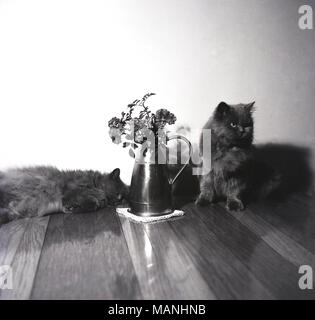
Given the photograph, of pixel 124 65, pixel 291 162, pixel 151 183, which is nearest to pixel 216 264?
pixel 151 183

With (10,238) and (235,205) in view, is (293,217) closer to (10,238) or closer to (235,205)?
(235,205)

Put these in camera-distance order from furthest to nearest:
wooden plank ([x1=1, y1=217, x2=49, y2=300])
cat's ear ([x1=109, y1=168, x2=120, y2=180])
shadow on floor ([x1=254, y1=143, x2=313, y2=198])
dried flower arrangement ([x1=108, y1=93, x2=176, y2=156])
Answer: shadow on floor ([x1=254, y1=143, x2=313, y2=198]), cat's ear ([x1=109, y1=168, x2=120, y2=180]), dried flower arrangement ([x1=108, y1=93, x2=176, y2=156]), wooden plank ([x1=1, y1=217, x2=49, y2=300])

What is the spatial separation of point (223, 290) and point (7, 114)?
1.39 metres

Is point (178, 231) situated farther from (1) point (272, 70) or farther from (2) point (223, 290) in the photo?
(1) point (272, 70)

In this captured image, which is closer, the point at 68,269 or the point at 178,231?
the point at 68,269

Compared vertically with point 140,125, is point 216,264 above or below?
below

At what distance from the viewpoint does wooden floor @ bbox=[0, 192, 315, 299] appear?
1068mm

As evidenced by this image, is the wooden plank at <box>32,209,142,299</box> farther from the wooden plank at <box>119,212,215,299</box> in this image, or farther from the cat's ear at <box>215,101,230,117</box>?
the cat's ear at <box>215,101,230,117</box>

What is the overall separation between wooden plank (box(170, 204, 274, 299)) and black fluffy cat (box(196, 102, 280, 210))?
286mm

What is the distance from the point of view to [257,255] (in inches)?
51.9

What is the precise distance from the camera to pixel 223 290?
107cm

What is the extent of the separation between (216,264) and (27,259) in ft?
2.31

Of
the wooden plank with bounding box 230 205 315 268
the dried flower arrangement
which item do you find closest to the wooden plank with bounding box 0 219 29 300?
the dried flower arrangement
